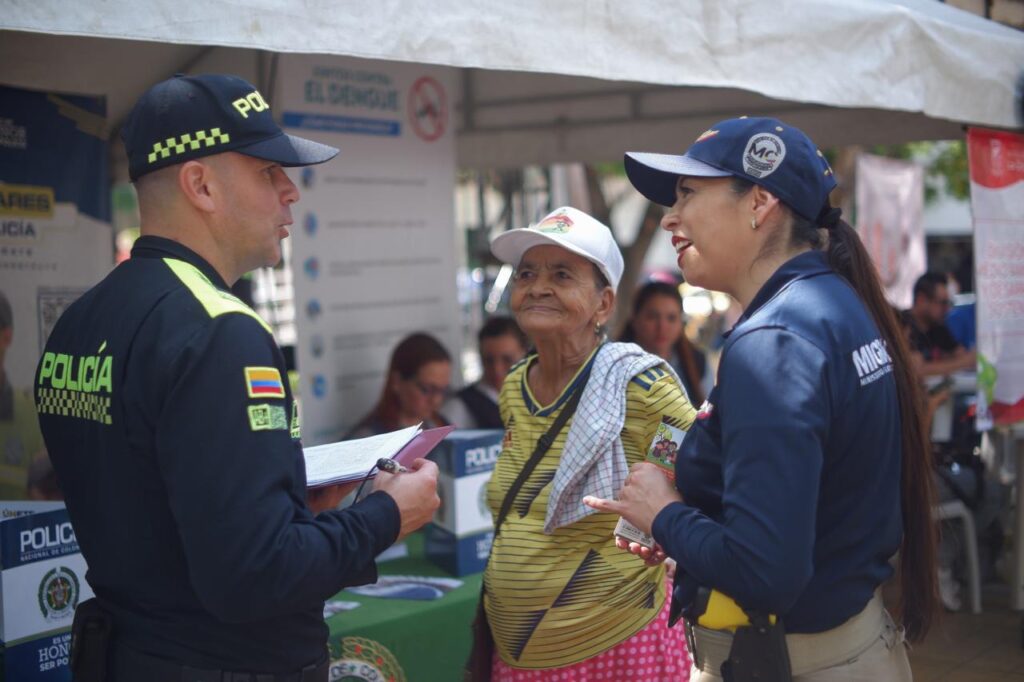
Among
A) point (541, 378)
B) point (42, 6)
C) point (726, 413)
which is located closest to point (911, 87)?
point (541, 378)

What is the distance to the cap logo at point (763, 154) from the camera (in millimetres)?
1864

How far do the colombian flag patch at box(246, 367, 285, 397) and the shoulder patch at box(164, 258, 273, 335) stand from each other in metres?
0.08

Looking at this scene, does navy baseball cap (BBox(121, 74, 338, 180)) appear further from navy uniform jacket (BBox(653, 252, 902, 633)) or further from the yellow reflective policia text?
navy uniform jacket (BBox(653, 252, 902, 633))

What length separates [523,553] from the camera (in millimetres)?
2662

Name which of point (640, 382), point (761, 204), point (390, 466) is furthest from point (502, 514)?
point (761, 204)

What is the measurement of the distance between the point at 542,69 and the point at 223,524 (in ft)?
5.81

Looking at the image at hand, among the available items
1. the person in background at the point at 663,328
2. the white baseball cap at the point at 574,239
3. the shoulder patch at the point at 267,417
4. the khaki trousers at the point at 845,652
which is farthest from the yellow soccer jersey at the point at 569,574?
the person in background at the point at 663,328

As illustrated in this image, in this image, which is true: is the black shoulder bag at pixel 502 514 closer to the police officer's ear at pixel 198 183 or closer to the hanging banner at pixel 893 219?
the police officer's ear at pixel 198 183

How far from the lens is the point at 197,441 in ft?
5.14

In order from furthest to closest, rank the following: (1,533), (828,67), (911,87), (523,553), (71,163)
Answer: (71,163)
(911,87)
(828,67)
(523,553)
(1,533)

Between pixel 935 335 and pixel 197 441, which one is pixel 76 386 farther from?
pixel 935 335

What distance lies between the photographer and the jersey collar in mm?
1773

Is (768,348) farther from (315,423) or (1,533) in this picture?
(315,423)

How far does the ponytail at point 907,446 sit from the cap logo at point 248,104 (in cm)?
98
